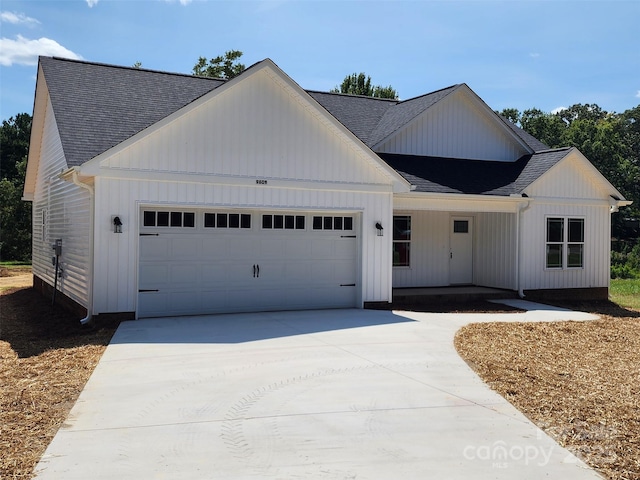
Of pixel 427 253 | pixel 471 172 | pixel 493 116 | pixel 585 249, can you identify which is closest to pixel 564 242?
pixel 585 249

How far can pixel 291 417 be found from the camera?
5.59 m

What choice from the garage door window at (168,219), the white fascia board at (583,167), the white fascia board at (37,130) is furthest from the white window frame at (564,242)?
the white fascia board at (37,130)

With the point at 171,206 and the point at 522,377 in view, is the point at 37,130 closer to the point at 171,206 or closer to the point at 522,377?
the point at 171,206

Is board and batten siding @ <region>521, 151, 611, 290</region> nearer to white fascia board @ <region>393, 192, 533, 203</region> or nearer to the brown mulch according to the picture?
white fascia board @ <region>393, 192, 533, 203</region>

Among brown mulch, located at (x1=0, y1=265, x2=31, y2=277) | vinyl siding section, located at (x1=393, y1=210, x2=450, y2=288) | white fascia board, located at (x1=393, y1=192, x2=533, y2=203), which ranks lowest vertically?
brown mulch, located at (x1=0, y1=265, x2=31, y2=277)

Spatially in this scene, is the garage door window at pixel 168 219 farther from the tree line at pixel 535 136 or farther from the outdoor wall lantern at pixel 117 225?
the tree line at pixel 535 136

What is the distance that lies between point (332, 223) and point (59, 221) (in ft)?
22.5

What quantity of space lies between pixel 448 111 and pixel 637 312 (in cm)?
740

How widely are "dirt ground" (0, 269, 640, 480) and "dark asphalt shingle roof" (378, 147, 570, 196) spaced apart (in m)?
4.50

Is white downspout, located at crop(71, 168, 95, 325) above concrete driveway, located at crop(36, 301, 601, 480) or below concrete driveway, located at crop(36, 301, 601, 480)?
above

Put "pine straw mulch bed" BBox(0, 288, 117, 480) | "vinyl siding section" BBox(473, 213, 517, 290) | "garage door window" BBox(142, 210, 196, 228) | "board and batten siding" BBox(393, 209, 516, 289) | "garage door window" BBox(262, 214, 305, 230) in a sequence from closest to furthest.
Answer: "pine straw mulch bed" BBox(0, 288, 117, 480) < "garage door window" BBox(142, 210, 196, 228) < "garage door window" BBox(262, 214, 305, 230) < "vinyl siding section" BBox(473, 213, 517, 290) < "board and batten siding" BBox(393, 209, 516, 289)

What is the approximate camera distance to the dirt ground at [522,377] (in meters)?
4.98

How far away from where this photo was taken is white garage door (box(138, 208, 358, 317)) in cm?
1116

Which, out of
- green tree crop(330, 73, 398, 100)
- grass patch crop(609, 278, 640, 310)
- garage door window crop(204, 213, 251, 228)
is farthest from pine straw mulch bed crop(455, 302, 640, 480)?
green tree crop(330, 73, 398, 100)
